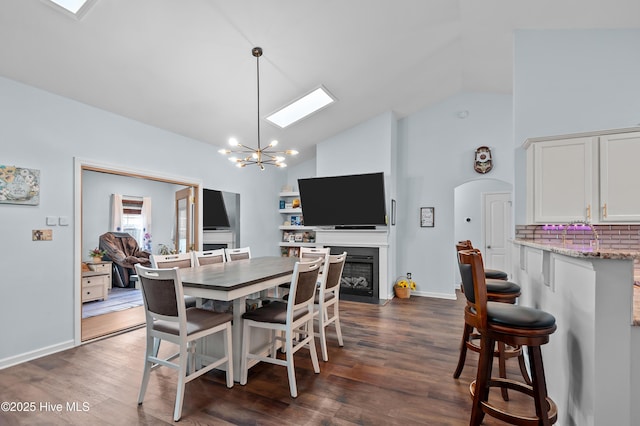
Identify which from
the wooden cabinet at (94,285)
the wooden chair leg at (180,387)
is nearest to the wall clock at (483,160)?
the wooden chair leg at (180,387)

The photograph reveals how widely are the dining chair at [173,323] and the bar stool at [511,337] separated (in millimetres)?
1683

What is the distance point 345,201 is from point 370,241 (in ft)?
2.66

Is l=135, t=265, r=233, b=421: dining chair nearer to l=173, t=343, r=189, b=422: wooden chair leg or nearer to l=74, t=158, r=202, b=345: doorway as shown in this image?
l=173, t=343, r=189, b=422: wooden chair leg

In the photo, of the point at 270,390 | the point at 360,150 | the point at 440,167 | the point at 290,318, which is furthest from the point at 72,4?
the point at 440,167

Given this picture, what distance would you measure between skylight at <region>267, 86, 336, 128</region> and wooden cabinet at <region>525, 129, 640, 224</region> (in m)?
2.61

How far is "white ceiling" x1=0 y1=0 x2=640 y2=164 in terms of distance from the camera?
2506 millimetres

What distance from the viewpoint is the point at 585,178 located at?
2.71 m

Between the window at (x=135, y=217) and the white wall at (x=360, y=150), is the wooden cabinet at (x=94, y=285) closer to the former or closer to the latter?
the window at (x=135, y=217)

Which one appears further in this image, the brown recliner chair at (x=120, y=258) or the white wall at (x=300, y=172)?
the white wall at (x=300, y=172)

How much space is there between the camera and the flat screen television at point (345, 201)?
5.04m

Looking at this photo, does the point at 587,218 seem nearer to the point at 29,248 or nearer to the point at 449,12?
the point at 449,12

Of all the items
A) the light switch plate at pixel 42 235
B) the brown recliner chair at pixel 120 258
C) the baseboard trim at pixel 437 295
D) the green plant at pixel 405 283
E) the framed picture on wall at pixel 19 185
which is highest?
the framed picture on wall at pixel 19 185

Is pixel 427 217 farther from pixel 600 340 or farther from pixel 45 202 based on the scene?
pixel 45 202

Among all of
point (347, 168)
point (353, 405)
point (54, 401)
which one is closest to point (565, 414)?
point (353, 405)
